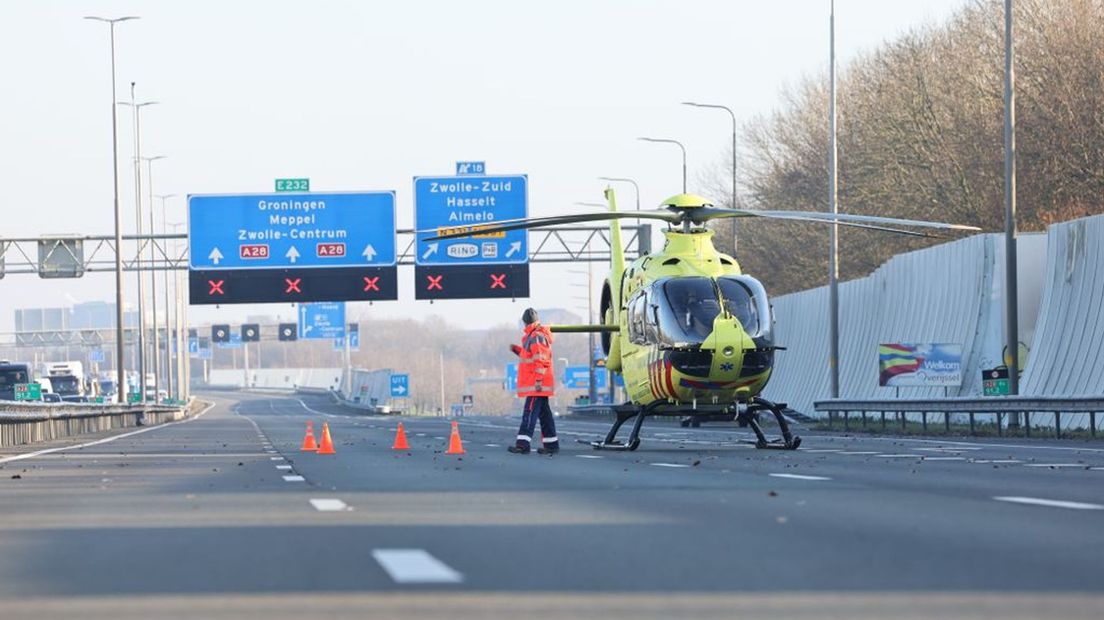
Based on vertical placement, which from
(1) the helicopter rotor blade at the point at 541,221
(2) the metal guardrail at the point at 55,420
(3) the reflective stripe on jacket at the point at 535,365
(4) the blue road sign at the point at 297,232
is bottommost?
(2) the metal guardrail at the point at 55,420

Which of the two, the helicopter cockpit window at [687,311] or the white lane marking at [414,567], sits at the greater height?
the helicopter cockpit window at [687,311]

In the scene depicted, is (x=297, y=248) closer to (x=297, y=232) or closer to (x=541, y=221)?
(x=297, y=232)

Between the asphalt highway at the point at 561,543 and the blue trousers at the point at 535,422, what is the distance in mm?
5110

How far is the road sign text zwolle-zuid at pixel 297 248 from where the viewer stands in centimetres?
5625

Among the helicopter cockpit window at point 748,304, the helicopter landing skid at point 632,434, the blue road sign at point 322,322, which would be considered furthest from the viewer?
the blue road sign at point 322,322

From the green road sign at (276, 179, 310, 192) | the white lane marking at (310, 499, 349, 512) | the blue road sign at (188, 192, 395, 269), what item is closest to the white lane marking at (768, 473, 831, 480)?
the white lane marking at (310, 499, 349, 512)

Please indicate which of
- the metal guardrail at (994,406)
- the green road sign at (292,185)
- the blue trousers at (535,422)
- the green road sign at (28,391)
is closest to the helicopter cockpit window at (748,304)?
the blue trousers at (535,422)

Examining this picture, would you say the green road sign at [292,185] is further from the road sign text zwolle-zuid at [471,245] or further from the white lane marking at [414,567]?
the white lane marking at [414,567]

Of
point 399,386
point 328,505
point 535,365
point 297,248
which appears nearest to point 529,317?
point 535,365

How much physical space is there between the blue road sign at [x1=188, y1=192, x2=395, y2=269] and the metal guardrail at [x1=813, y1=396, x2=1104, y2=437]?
17.1 metres

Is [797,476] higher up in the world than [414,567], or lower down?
lower down

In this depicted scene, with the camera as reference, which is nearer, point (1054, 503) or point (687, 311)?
point (1054, 503)

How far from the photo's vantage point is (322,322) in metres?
114

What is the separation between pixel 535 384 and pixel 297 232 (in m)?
33.6
